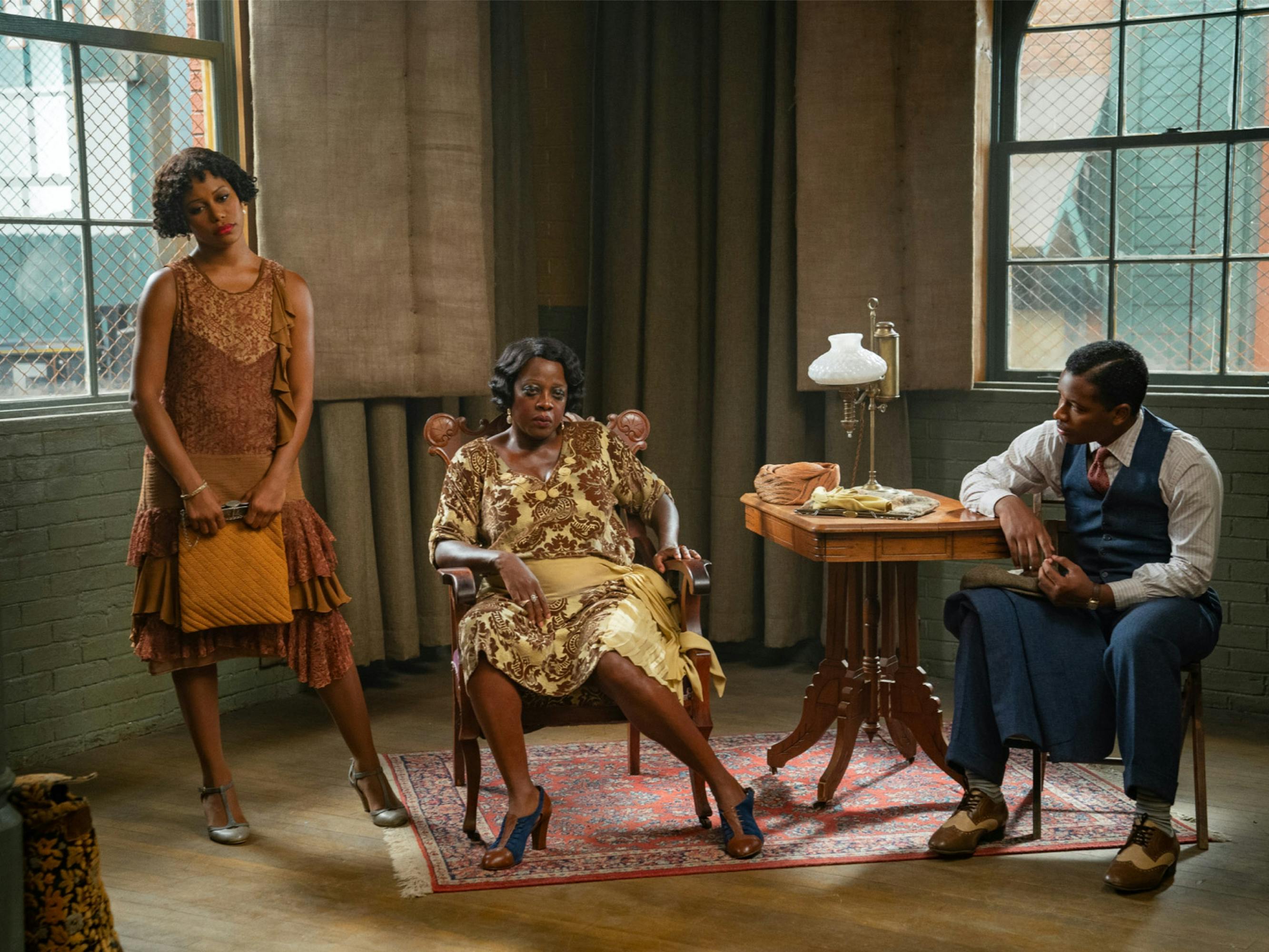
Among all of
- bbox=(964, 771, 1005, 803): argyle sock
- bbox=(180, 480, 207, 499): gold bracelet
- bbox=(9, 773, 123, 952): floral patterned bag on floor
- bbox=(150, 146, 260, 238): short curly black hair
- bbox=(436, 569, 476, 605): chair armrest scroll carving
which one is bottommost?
bbox=(964, 771, 1005, 803): argyle sock

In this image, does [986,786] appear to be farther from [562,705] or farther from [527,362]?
[527,362]

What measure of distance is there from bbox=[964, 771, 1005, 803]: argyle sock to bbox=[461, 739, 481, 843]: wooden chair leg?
4.05 ft

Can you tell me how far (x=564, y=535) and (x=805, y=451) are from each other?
1.72 metres

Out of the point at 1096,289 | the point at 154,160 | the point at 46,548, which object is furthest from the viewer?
the point at 1096,289

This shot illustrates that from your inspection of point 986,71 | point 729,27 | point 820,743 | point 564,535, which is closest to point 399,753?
point 564,535

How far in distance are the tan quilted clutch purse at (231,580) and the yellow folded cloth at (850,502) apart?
4.63ft

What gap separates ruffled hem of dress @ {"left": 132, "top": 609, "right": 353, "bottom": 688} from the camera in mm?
3402

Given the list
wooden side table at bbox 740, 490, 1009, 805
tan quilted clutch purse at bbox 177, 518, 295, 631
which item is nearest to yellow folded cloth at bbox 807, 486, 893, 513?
wooden side table at bbox 740, 490, 1009, 805

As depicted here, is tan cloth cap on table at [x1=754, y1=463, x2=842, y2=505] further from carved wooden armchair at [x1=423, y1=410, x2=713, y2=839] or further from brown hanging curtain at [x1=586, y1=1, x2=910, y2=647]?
brown hanging curtain at [x1=586, y1=1, x2=910, y2=647]

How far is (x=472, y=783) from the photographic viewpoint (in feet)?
11.0

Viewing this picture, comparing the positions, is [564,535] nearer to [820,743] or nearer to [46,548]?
[820,743]

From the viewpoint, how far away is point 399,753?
414cm

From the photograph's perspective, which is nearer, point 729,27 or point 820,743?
point 820,743

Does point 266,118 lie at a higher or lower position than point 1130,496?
higher
